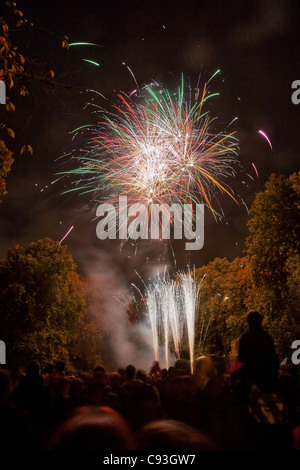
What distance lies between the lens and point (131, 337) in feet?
176

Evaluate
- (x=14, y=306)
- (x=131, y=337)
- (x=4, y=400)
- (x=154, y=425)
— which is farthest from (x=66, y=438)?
(x=131, y=337)

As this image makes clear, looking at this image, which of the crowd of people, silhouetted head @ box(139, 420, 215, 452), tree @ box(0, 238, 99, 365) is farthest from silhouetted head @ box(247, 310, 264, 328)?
tree @ box(0, 238, 99, 365)

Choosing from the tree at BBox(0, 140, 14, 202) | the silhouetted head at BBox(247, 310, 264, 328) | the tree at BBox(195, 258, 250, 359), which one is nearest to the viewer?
the silhouetted head at BBox(247, 310, 264, 328)

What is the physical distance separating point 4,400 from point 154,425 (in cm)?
212

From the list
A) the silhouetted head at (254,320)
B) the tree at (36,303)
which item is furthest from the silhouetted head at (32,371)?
the tree at (36,303)

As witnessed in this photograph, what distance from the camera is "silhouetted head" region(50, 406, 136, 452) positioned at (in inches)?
68.7

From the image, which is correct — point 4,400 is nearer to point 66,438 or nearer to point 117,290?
point 66,438

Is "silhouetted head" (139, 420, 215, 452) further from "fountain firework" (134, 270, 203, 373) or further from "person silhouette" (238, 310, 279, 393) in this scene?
"fountain firework" (134, 270, 203, 373)

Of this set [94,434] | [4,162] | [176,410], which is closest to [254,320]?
[176,410]

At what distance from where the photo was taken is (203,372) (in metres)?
4.68

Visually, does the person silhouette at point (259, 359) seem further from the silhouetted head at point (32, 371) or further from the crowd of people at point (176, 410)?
the silhouetted head at point (32, 371)

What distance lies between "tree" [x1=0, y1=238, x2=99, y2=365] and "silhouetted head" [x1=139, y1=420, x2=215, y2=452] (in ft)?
88.4

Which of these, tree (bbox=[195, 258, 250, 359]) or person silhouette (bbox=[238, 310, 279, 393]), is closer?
person silhouette (bbox=[238, 310, 279, 393])

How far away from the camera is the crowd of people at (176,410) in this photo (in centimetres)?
180
